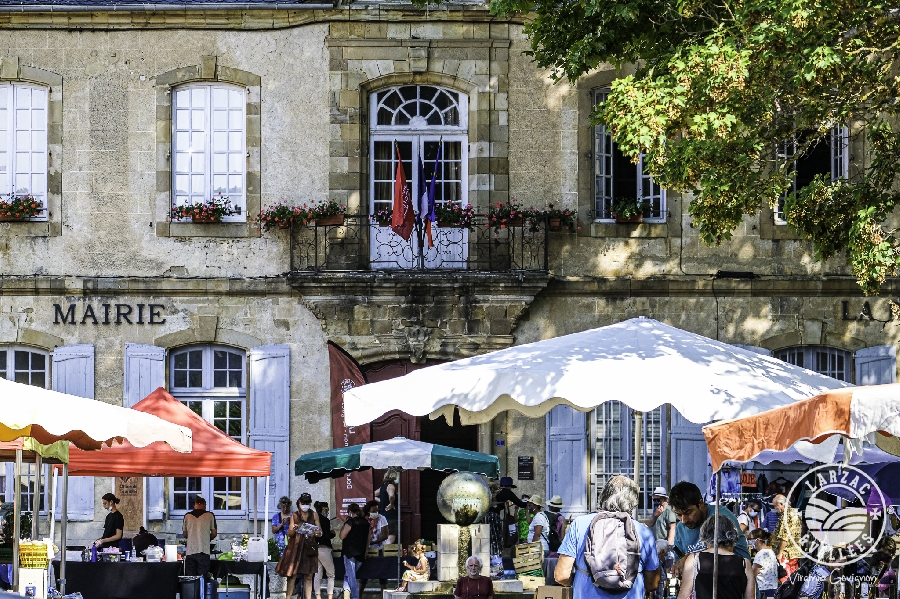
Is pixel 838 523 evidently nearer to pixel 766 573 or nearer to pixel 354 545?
pixel 766 573

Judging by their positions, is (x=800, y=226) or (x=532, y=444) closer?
(x=800, y=226)

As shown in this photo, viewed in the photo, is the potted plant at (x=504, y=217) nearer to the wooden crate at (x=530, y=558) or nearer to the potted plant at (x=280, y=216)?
the potted plant at (x=280, y=216)

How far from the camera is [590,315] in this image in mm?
19516

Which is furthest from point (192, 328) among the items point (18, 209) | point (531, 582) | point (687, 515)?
point (687, 515)

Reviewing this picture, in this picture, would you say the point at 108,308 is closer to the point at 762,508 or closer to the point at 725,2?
the point at 762,508

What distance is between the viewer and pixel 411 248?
19.5 m

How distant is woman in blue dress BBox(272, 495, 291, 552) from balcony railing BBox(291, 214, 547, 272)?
2952 millimetres

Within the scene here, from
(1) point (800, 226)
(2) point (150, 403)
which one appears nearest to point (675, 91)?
(1) point (800, 226)

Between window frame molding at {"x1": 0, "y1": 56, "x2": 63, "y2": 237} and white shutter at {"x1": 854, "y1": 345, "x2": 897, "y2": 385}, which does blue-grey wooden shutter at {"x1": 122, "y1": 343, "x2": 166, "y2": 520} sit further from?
white shutter at {"x1": 854, "y1": 345, "x2": 897, "y2": 385}

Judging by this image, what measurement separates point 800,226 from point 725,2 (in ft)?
6.69

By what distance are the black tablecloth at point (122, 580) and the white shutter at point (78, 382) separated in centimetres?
495

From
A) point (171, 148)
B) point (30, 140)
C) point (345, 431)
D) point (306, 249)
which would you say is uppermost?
point (30, 140)

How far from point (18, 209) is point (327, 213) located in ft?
12.8

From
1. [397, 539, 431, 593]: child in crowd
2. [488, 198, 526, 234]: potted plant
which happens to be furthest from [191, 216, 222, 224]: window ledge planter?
[397, 539, 431, 593]: child in crowd
